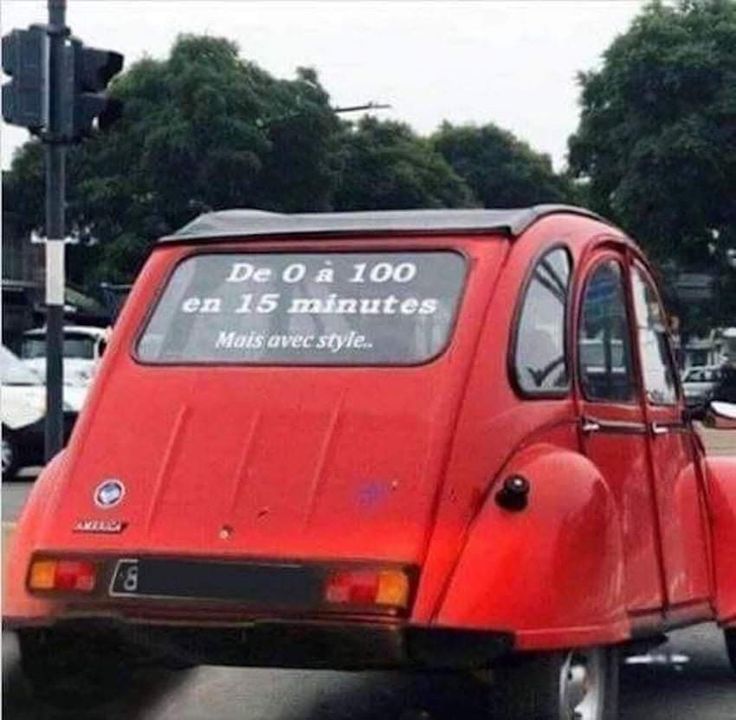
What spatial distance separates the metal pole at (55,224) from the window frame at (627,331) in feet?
17.0

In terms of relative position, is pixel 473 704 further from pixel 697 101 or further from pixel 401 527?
pixel 697 101

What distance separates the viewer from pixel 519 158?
6612 cm

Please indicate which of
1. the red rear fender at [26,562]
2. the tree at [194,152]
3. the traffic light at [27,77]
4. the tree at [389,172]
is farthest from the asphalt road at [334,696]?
the tree at [389,172]

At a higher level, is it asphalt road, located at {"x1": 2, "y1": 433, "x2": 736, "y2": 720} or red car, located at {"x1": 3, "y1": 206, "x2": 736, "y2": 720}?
red car, located at {"x1": 3, "y1": 206, "x2": 736, "y2": 720}

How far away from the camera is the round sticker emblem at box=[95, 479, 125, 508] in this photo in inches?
245

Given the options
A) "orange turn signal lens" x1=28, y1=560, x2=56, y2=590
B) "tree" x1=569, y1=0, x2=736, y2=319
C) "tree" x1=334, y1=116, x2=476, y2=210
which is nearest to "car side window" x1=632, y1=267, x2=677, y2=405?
"orange turn signal lens" x1=28, y1=560, x2=56, y2=590

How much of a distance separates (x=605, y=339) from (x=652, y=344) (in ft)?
1.83

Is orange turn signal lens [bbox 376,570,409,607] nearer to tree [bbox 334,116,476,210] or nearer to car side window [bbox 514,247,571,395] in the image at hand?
car side window [bbox 514,247,571,395]

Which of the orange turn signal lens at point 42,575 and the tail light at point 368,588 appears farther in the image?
the orange turn signal lens at point 42,575

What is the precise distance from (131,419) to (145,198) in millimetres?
→ 37142

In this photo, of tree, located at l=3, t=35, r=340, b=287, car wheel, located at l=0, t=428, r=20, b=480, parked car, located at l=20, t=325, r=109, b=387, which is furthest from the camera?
tree, located at l=3, t=35, r=340, b=287

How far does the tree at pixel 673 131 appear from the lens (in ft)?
122

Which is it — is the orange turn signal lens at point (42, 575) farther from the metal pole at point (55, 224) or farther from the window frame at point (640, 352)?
the metal pole at point (55, 224)

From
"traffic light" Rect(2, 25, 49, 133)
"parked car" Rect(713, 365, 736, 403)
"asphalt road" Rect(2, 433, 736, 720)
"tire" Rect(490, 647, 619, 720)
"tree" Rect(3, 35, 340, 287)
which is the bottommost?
"parked car" Rect(713, 365, 736, 403)
